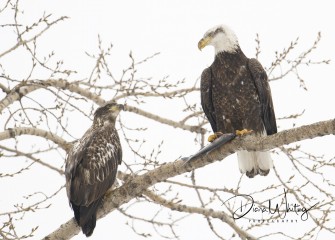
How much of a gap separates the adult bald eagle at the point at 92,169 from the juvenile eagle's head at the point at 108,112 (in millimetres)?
10

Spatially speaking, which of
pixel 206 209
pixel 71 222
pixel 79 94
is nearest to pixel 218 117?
pixel 206 209

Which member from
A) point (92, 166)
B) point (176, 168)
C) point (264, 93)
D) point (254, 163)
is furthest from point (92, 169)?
point (264, 93)

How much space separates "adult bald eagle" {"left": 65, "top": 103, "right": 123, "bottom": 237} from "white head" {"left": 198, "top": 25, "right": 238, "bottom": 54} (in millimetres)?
1263

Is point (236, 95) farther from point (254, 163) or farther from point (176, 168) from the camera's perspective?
point (176, 168)

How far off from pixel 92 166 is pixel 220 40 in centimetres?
183

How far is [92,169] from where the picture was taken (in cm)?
531

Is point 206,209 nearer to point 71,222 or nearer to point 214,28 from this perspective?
point 71,222

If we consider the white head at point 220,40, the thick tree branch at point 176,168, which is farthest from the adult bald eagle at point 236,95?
the thick tree branch at point 176,168

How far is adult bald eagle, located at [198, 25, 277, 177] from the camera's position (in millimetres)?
5691

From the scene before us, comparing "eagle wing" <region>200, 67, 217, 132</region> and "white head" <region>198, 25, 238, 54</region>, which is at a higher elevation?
"white head" <region>198, 25, 238, 54</region>

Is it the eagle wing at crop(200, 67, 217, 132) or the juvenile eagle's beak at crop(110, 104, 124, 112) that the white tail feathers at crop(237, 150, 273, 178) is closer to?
the eagle wing at crop(200, 67, 217, 132)

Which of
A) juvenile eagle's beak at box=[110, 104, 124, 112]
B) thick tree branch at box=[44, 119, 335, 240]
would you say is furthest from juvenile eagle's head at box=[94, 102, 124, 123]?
thick tree branch at box=[44, 119, 335, 240]

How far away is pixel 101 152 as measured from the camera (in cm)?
547

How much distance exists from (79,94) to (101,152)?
0.88 meters
